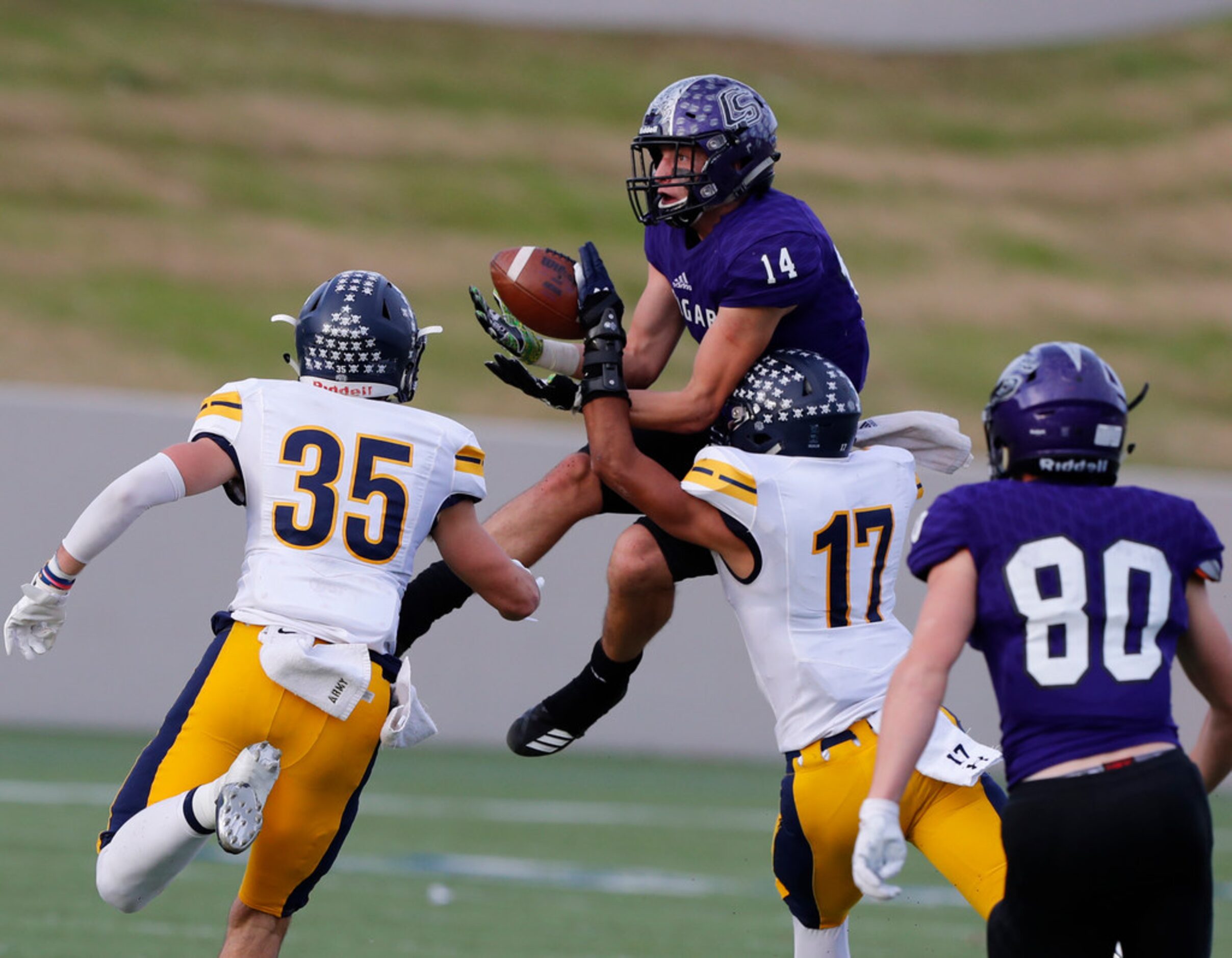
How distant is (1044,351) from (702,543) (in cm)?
106

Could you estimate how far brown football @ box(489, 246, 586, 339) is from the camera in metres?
4.60

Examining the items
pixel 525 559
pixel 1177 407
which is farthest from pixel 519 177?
pixel 525 559

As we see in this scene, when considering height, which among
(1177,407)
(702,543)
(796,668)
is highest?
(702,543)

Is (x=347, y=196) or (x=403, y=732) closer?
(x=403, y=732)

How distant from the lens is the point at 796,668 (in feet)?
12.6

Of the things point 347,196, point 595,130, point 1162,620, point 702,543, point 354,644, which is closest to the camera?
point 1162,620

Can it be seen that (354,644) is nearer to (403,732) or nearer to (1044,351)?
(403,732)

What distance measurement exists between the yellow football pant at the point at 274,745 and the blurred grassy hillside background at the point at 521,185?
9.42 metres

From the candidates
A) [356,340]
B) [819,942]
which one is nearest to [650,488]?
[356,340]

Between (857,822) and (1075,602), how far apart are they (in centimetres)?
100

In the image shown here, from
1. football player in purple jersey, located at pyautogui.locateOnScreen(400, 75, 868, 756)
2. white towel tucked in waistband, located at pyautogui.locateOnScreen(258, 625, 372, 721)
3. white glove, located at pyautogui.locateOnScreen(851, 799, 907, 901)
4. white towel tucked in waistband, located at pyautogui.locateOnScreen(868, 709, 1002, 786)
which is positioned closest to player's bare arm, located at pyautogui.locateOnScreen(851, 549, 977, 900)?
white glove, located at pyautogui.locateOnScreen(851, 799, 907, 901)

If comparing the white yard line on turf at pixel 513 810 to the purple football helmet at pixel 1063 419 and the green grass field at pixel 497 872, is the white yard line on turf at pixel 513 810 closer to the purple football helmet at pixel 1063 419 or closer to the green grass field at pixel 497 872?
the green grass field at pixel 497 872

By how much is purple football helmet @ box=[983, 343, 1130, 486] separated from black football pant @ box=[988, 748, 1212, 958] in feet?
1.73

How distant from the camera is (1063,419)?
3059 millimetres
